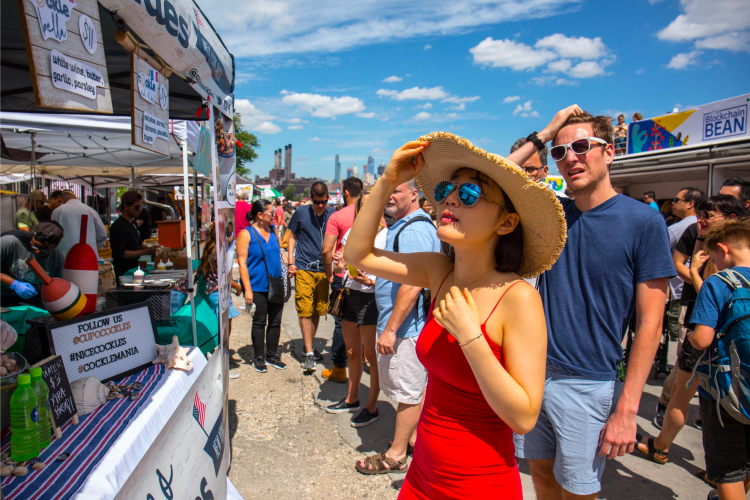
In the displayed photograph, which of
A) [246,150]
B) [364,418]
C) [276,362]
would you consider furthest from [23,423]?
[246,150]

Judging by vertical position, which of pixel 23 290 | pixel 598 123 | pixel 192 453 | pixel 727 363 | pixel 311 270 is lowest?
pixel 192 453

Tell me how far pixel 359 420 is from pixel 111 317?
7.77 ft

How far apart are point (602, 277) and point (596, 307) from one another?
134 mm

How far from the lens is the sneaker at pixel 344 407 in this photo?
12.9ft

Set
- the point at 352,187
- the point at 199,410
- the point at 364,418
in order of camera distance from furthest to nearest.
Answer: the point at 352,187 → the point at 364,418 → the point at 199,410

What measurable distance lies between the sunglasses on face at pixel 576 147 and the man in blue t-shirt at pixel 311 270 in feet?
11.0

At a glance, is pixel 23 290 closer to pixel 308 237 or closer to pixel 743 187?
pixel 308 237

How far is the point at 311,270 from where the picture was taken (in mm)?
4930

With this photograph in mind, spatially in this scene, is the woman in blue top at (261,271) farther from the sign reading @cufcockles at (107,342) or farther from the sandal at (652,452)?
the sandal at (652,452)

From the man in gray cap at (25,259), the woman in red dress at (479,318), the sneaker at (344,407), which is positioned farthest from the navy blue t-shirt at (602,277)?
the man in gray cap at (25,259)

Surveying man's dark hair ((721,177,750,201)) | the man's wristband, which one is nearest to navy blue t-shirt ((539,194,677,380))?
the man's wristband

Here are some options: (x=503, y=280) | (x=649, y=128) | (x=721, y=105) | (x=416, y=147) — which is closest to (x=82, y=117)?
(x=416, y=147)

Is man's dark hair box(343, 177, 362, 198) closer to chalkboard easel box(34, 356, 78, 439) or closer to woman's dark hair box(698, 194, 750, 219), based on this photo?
woman's dark hair box(698, 194, 750, 219)

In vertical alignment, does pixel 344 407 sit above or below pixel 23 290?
below
